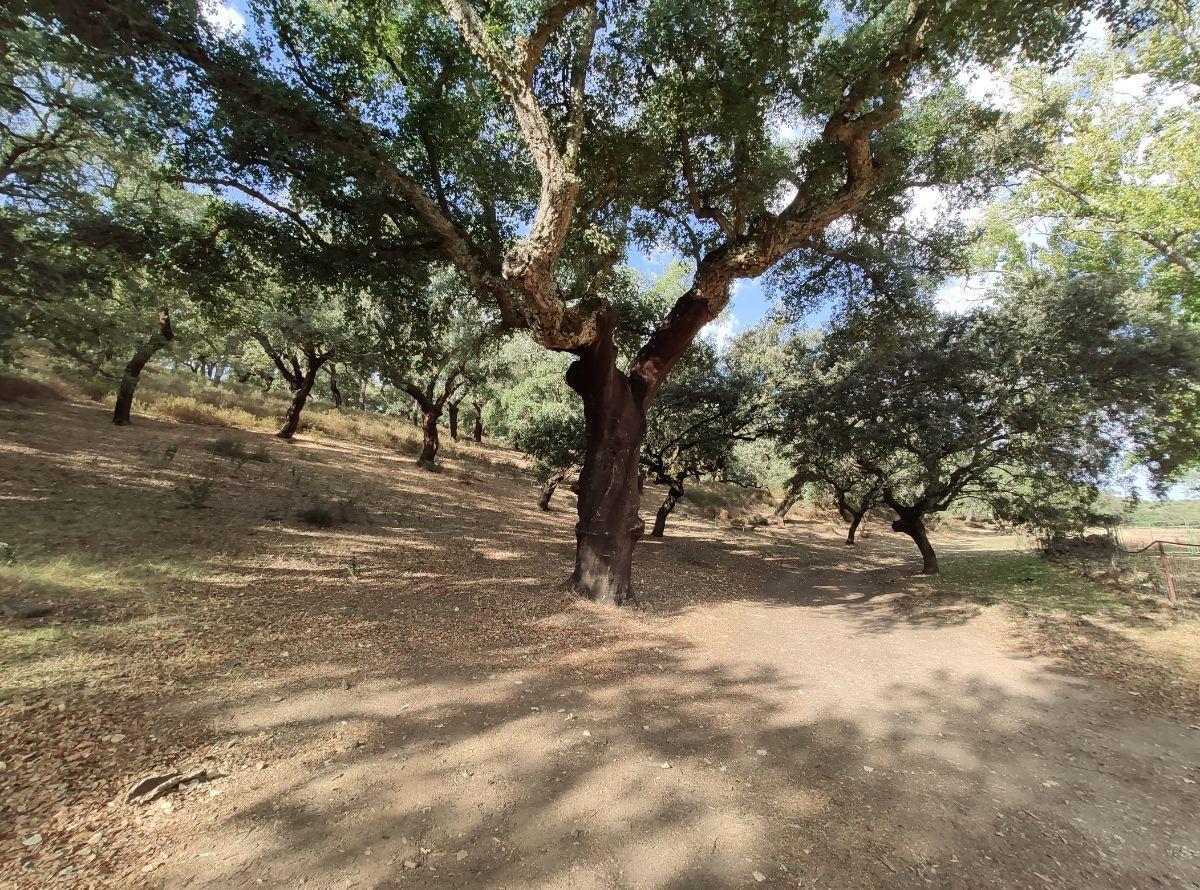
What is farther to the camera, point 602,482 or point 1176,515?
point 1176,515

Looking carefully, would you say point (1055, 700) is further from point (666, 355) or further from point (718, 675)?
point (666, 355)

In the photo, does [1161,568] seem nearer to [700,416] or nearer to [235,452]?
[700,416]

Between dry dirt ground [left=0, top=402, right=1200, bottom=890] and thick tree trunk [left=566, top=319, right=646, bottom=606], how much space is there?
0.56m

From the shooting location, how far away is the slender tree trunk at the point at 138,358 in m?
13.1

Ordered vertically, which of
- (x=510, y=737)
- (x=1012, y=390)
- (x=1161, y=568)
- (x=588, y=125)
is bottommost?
(x=510, y=737)

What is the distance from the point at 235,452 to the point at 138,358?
430cm

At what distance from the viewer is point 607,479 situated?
745 cm

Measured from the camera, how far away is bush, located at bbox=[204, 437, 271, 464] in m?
12.6

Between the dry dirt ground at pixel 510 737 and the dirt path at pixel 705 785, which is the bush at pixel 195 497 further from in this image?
the dirt path at pixel 705 785

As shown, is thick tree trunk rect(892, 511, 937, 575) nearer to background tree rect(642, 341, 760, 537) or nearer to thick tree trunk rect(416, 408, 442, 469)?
background tree rect(642, 341, 760, 537)

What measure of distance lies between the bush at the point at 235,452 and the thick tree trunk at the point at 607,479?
990 centimetres

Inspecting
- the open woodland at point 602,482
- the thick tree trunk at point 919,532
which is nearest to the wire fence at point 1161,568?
the open woodland at point 602,482

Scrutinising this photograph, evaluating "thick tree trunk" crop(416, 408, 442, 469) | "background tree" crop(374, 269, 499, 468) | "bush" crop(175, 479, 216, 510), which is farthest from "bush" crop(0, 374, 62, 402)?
"thick tree trunk" crop(416, 408, 442, 469)

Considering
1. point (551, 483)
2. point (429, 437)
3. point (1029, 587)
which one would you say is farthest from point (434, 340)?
point (1029, 587)
